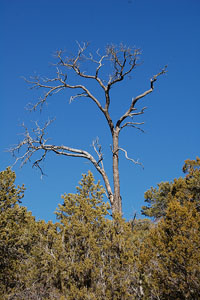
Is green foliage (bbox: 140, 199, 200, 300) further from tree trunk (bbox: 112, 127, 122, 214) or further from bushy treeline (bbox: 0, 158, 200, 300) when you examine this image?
tree trunk (bbox: 112, 127, 122, 214)

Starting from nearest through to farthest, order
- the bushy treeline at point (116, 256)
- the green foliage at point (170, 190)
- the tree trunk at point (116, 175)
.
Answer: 1. the bushy treeline at point (116, 256)
2. the tree trunk at point (116, 175)
3. the green foliage at point (170, 190)

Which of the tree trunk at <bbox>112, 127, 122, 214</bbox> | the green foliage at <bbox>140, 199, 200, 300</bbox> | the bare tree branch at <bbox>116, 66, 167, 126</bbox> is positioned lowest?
the green foliage at <bbox>140, 199, 200, 300</bbox>

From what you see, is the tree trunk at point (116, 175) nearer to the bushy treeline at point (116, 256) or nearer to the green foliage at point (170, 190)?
the bushy treeline at point (116, 256)

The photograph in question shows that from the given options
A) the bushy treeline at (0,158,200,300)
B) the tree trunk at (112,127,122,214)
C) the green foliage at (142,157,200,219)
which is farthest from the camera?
the green foliage at (142,157,200,219)

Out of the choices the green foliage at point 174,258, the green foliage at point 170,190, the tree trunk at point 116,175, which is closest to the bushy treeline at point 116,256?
the green foliage at point 174,258

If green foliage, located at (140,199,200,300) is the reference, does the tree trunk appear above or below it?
above

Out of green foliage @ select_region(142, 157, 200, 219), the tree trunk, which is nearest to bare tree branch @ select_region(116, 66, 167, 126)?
the tree trunk

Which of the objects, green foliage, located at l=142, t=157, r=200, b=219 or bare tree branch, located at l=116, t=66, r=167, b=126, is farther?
green foliage, located at l=142, t=157, r=200, b=219

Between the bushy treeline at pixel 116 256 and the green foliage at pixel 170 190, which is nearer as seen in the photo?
the bushy treeline at pixel 116 256

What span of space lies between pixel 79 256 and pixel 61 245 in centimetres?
37

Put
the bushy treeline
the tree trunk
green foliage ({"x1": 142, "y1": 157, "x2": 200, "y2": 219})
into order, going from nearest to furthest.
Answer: the bushy treeline, the tree trunk, green foliage ({"x1": 142, "y1": 157, "x2": 200, "y2": 219})

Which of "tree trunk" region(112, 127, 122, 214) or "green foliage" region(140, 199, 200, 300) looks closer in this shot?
"green foliage" region(140, 199, 200, 300)

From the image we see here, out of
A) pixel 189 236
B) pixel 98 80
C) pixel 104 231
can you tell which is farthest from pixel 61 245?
pixel 98 80

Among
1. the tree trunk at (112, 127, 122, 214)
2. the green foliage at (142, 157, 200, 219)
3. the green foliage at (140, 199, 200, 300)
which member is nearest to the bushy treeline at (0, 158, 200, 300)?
the green foliage at (140, 199, 200, 300)
